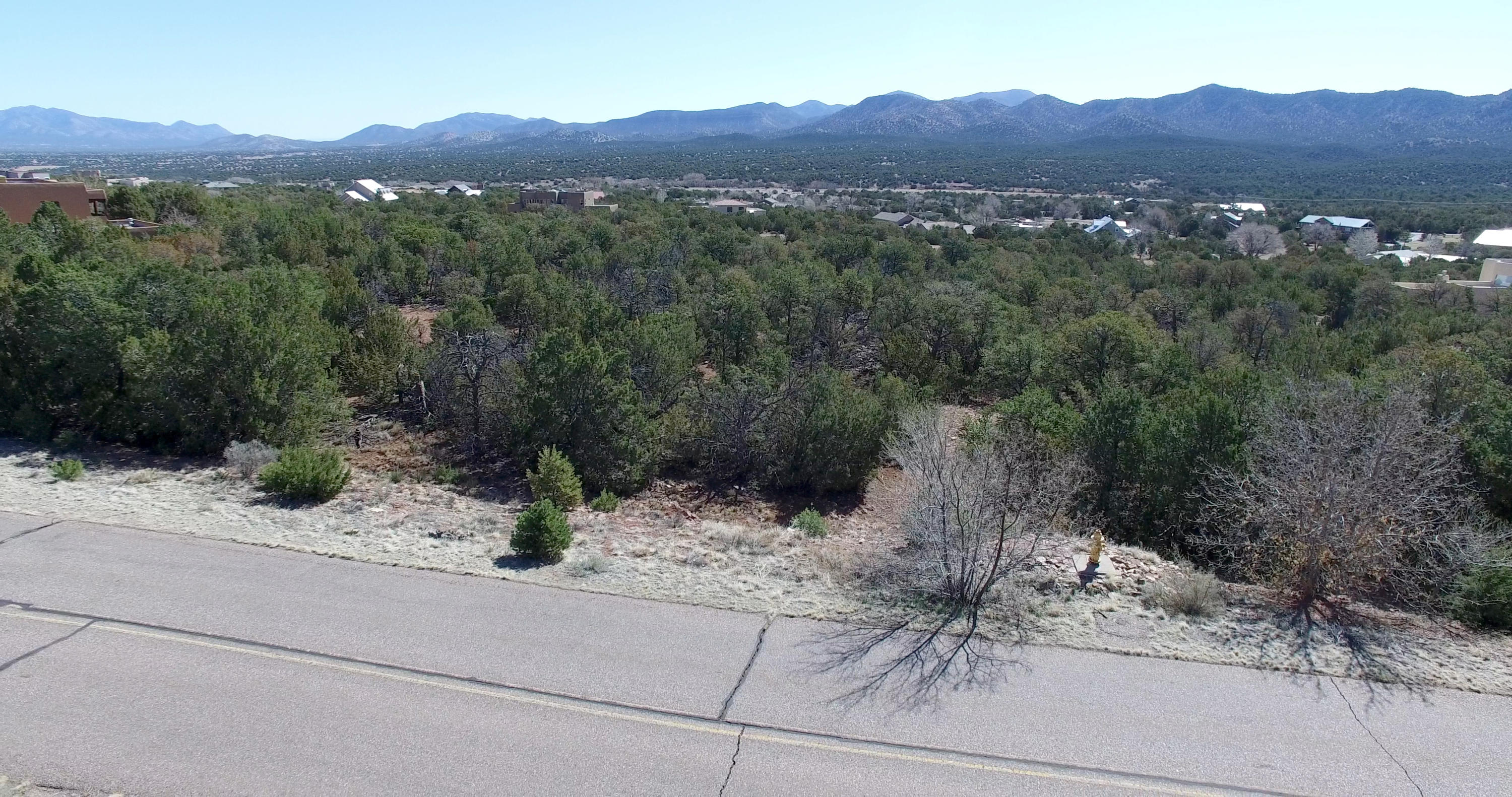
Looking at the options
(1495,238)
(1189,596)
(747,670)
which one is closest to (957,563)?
(1189,596)

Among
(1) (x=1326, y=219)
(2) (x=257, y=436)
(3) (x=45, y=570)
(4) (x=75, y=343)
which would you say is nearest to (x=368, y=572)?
(3) (x=45, y=570)

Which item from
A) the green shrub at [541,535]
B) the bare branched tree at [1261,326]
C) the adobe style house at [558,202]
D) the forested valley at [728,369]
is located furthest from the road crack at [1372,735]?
the adobe style house at [558,202]

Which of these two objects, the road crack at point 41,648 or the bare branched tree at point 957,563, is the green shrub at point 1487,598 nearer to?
the bare branched tree at point 957,563

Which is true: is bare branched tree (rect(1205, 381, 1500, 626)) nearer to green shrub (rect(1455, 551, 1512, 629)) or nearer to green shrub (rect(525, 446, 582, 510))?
green shrub (rect(1455, 551, 1512, 629))

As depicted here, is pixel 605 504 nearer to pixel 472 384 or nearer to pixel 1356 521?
pixel 472 384

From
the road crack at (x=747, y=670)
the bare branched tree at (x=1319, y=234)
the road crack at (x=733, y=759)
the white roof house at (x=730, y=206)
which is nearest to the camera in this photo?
the road crack at (x=733, y=759)

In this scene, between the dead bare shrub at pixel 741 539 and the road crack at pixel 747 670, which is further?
the dead bare shrub at pixel 741 539
